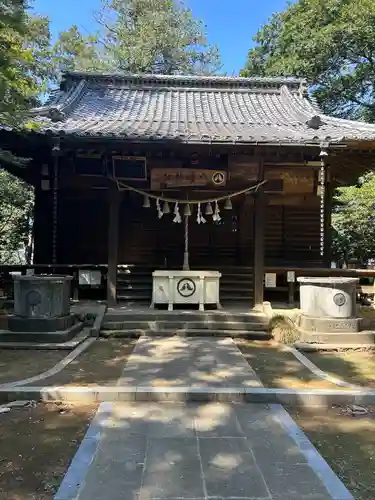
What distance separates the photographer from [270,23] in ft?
85.7

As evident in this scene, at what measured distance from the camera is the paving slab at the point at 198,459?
2957 millimetres

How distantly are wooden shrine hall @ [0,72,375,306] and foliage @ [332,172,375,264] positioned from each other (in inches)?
69.0

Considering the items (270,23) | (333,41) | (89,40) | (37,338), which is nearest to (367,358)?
(37,338)

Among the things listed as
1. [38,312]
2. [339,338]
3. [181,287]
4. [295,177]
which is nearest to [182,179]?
[181,287]

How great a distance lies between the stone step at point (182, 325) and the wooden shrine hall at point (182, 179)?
1220 mm

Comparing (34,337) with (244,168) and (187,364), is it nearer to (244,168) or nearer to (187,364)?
(187,364)

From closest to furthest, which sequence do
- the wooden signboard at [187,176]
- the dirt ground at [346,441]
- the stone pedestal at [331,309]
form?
the dirt ground at [346,441], the stone pedestal at [331,309], the wooden signboard at [187,176]

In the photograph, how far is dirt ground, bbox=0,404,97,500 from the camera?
3.05 metres

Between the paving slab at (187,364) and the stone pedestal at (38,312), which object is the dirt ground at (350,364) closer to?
the paving slab at (187,364)

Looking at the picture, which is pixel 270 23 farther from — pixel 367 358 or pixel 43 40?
pixel 367 358

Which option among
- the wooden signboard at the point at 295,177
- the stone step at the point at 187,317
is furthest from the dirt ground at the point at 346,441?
the wooden signboard at the point at 295,177

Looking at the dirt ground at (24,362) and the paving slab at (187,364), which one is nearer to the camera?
the paving slab at (187,364)

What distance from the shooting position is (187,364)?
620cm

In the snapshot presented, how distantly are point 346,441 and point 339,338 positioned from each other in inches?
157
